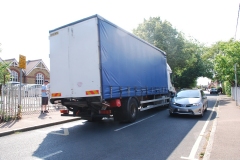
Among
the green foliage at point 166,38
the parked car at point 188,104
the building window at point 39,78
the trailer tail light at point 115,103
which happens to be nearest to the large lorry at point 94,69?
the trailer tail light at point 115,103

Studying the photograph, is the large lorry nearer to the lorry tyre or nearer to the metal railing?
the lorry tyre

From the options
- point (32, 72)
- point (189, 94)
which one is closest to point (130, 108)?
point (189, 94)

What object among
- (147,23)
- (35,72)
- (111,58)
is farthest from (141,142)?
(35,72)

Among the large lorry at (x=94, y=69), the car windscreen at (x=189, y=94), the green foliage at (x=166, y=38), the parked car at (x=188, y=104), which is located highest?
the green foliage at (x=166, y=38)

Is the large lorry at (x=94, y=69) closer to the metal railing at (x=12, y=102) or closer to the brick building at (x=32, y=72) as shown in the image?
the metal railing at (x=12, y=102)

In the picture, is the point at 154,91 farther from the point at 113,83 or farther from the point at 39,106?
the point at 39,106

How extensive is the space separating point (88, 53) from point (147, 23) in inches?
858

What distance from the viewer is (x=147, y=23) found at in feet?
87.5

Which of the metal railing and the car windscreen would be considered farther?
the car windscreen

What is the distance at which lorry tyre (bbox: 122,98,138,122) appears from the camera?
7.84 m

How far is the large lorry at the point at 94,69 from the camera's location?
6.59m

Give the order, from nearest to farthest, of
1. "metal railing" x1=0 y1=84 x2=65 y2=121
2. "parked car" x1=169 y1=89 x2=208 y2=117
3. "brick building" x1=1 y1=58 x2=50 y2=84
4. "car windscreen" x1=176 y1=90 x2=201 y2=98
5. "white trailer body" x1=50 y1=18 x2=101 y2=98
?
"white trailer body" x1=50 y1=18 x2=101 y2=98
"metal railing" x1=0 y1=84 x2=65 y2=121
"parked car" x1=169 y1=89 x2=208 y2=117
"car windscreen" x1=176 y1=90 x2=201 y2=98
"brick building" x1=1 y1=58 x2=50 y2=84

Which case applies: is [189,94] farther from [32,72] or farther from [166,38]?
[32,72]

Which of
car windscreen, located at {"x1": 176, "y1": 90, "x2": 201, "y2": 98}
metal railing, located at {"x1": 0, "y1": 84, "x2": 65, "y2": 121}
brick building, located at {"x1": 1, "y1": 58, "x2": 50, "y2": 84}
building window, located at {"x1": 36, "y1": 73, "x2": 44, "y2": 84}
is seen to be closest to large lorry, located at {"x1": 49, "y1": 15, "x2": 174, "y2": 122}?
metal railing, located at {"x1": 0, "y1": 84, "x2": 65, "y2": 121}
